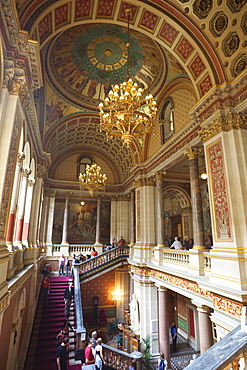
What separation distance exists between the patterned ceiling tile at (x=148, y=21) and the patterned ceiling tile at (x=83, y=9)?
6.08 ft

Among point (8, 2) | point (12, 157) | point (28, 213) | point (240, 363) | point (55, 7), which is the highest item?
point (55, 7)

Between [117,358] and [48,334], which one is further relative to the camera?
[48,334]

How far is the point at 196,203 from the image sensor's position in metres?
8.28

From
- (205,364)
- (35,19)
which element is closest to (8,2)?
(35,19)

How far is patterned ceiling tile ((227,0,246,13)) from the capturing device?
20.7 ft

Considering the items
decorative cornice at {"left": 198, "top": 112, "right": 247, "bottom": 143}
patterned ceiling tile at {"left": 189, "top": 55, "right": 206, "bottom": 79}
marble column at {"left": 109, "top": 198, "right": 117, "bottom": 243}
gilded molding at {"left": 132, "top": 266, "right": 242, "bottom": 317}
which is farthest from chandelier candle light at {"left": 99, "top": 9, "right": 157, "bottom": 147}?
marble column at {"left": 109, "top": 198, "right": 117, "bottom": 243}

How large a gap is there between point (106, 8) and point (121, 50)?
2.95m

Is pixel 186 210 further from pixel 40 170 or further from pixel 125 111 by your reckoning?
pixel 125 111

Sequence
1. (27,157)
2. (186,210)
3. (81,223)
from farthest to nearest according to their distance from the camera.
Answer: (81,223) < (186,210) < (27,157)

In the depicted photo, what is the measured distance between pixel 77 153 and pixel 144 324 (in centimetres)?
1336

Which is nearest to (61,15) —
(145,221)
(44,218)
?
(145,221)

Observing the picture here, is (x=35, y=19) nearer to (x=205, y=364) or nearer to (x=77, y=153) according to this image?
(x=205, y=364)

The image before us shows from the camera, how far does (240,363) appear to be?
2404 mm

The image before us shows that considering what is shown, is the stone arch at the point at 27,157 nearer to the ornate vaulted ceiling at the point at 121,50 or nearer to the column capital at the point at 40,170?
the column capital at the point at 40,170
